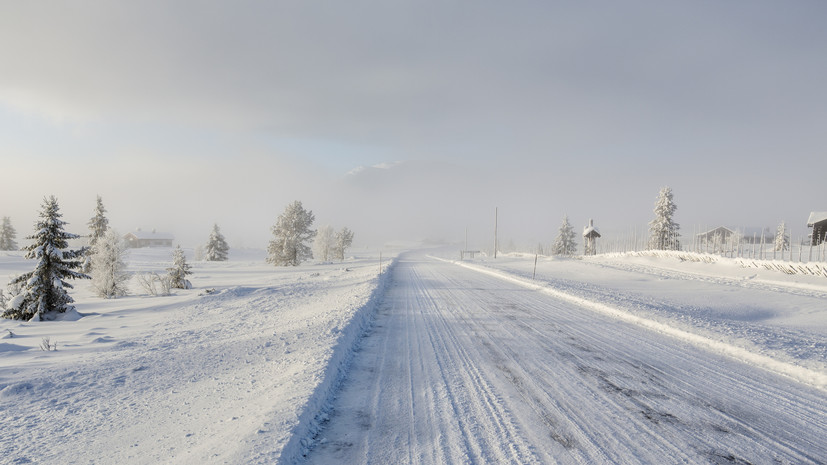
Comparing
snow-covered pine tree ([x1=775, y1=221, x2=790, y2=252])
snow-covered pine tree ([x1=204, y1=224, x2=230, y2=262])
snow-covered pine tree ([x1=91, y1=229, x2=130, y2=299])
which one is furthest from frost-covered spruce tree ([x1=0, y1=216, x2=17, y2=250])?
snow-covered pine tree ([x1=775, y1=221, x2=790, y2=252])

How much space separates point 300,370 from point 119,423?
191 centimetres

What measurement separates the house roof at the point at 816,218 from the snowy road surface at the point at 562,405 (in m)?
50.3

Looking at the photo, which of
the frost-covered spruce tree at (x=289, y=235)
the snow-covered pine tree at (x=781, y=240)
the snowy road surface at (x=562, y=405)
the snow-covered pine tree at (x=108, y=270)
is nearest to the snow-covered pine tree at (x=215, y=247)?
the frost-covered spruce tree at (x=289, y=235)

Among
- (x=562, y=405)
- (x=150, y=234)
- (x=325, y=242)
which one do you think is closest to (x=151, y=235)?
(x=150, y=234)

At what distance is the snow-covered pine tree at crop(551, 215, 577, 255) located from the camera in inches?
2456

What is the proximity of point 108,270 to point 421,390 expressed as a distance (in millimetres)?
22966

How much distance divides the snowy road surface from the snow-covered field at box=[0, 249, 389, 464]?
0.48 m

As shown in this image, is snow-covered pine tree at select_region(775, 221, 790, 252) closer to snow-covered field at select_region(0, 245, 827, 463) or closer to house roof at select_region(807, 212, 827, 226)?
house roof at select_region(807, 212, 827, 226)

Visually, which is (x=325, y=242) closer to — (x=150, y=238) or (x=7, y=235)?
(x=7, y=235)

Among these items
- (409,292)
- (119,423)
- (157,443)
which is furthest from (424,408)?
(409,292)

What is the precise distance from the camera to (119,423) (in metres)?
3.67

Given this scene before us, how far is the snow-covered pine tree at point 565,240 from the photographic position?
205 feet

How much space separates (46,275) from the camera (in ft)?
44.4

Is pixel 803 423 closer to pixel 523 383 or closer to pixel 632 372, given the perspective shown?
pixel 632 372
